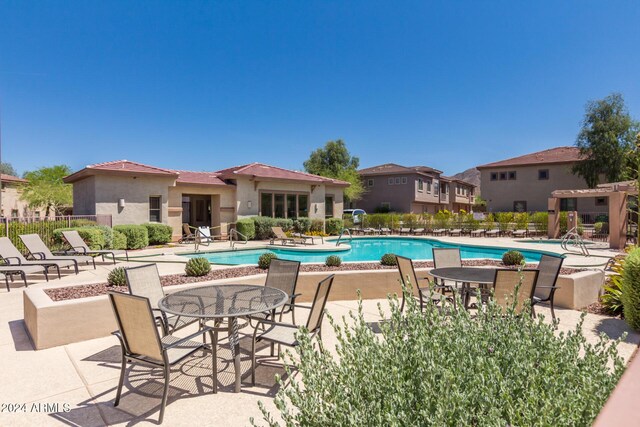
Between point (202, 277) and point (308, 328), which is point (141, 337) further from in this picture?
point (202, 277)

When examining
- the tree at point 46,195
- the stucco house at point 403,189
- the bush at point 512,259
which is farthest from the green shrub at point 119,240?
the stucco house at point 403,189

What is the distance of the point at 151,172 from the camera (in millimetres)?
17594

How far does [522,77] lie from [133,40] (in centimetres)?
2723

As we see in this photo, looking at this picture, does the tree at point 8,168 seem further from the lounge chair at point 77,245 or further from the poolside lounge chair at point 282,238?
the lounge chair at point 77,245

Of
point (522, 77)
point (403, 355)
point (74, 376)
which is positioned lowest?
point (74, 376)

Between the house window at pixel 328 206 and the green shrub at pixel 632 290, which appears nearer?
the green shrub at pixel 632 290

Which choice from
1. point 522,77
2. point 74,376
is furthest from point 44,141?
point 522,77

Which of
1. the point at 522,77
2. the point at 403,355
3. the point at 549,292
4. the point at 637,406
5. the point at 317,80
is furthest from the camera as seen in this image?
the point at 317,80

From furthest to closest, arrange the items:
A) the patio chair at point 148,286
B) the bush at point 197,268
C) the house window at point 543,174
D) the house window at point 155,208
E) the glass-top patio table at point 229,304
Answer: the house window at point 543,174 < the house window at point 155,208 < the bush at point 197,268 < the patio chair at point 148,286 < the glass-top patio table at point 229,304

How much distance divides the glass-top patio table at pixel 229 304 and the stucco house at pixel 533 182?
128 ft

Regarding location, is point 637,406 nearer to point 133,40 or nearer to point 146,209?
point 146,209

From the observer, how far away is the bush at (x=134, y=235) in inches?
625

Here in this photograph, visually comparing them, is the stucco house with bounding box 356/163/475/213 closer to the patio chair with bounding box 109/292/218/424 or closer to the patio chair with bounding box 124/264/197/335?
the patio chair with bounding box 124/264/197/335

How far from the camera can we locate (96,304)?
512 centimetres
